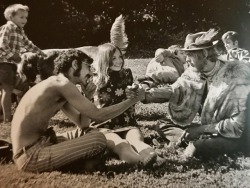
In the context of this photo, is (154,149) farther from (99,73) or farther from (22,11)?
(22,11)

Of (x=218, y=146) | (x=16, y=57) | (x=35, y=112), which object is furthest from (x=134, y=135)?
(x=16, y=57)

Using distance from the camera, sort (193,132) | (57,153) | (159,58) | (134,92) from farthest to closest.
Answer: (159,58) → (193,132) → (134,92) → (57,153)

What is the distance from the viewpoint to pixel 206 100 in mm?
2375

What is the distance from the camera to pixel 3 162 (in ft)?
7.19

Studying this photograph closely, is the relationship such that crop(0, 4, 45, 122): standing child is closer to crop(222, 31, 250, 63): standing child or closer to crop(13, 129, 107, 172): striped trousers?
crop(13, 129, 107, 172): striped trousers

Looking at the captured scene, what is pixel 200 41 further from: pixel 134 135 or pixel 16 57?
pixel 16 57

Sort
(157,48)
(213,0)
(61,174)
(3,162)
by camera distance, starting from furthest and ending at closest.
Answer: (157,48) → (213,0) → (3,162) → (61,174)

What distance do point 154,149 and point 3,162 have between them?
707mm

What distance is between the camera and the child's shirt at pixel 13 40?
8.10 feet

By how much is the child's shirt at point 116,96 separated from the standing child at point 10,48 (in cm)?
41

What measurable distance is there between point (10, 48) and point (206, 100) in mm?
1042

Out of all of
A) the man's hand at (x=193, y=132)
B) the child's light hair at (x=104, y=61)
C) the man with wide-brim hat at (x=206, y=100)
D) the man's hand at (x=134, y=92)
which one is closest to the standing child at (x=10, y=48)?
the child's light hair at (x=104, y=61)

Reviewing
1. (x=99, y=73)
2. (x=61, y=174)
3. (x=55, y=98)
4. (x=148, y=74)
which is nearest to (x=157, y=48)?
(x=148, y=74)

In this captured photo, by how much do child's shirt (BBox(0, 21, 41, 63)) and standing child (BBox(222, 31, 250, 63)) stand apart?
0.95 m
